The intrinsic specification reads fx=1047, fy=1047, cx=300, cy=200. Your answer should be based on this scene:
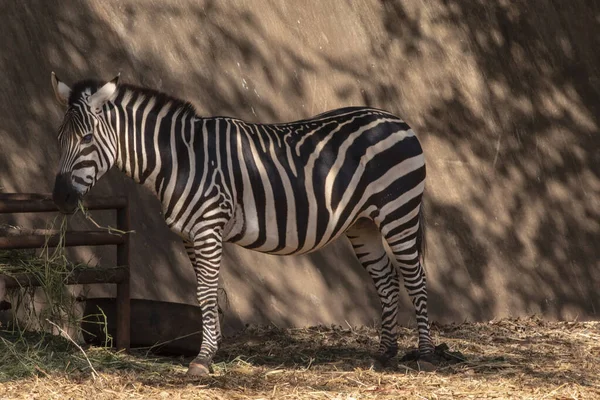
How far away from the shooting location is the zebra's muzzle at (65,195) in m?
6.63

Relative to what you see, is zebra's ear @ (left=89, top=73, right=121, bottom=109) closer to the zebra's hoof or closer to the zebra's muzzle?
the zebra's muzzle

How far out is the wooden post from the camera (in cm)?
720

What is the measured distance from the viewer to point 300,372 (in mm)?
6836

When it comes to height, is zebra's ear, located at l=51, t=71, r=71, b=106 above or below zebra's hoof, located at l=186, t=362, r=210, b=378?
above

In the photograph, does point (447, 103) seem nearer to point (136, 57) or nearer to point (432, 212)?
point (432, 212)

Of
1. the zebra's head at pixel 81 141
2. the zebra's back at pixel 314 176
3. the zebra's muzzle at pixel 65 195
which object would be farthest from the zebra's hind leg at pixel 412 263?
the zebra's muzzle at pixel 65 195

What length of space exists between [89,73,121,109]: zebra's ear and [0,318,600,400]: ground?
1.62m

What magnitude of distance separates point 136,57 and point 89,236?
213 cm

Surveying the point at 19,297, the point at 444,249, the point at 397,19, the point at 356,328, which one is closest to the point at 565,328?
the point at 444,249

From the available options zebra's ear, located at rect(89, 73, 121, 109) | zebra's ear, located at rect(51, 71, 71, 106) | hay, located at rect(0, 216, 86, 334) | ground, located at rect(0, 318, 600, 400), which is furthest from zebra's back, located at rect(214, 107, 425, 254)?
hay, located at rect(0, 216, 86, 334)

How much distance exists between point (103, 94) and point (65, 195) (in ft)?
2.31

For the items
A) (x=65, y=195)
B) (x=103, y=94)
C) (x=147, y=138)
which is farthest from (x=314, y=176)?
(x=65, y=195)

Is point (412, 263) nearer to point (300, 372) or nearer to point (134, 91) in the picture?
point (300, 372)

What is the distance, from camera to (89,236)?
7160 millimetres
